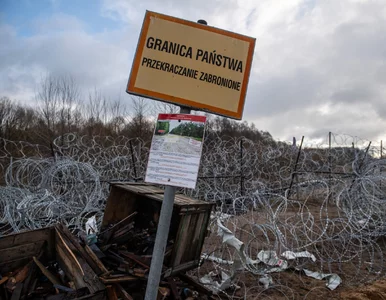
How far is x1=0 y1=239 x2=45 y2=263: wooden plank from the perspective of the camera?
2.88 meters

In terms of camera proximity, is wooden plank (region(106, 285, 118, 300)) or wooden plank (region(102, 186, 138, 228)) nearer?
wooden plank (region(106, 285, 118, 300))

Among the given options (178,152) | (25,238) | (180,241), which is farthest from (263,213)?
(178,152)

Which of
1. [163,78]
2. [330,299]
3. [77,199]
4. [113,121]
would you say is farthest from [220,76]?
[113,121]

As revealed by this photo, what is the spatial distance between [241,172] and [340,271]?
14.1ft

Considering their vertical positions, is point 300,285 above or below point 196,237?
below

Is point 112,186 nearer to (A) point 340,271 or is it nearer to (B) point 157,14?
(B) point 157,14

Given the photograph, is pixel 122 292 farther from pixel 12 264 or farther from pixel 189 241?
pixel 12 264

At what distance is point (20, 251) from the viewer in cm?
297

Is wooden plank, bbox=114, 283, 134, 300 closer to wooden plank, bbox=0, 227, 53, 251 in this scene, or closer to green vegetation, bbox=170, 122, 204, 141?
wooden plank, bbox=0, 227, 53, 251

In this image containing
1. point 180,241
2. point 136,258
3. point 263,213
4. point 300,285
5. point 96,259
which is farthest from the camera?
point 263,213

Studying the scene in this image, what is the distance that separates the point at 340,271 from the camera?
15.2 feet

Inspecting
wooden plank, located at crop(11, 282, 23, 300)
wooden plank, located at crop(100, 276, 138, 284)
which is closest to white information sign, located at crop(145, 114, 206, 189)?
wooden plank, located at crop(100, 276, 138, 284)

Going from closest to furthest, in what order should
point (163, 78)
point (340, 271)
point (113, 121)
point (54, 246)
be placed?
point (163, 78) < point (54, 246) < point (340, 271) < point (113, 121)

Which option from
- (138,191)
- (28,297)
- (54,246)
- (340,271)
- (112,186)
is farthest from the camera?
(340,271)
